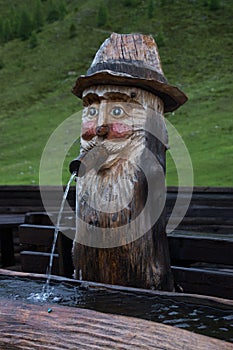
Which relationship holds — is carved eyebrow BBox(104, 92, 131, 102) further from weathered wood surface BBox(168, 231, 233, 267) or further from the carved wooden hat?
weathered wood surface BBox(168, 231, 233, 267)

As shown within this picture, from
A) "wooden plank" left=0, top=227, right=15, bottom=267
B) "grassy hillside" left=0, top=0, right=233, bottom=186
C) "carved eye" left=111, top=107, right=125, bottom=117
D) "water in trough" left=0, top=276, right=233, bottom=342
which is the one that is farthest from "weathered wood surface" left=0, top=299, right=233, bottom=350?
"grassy hillside" left=0, top=0, right=233, bottom=186

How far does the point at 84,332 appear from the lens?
2.21 metres

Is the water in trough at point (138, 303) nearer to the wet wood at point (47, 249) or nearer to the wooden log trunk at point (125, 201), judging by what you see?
the wooden log trunk at point (125, 201)

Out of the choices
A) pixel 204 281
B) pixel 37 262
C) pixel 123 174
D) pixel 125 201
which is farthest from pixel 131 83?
pixel 37 262

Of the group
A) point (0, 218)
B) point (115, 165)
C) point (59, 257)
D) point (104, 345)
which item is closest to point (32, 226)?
point (59, 257)

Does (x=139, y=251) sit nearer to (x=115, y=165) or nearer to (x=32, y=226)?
(x=115, y=165)

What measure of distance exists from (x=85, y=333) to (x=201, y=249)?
76.0 inches

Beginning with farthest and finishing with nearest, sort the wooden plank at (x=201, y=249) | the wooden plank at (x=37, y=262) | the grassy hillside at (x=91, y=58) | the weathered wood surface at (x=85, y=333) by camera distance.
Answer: the grassy hillside at (x=91, y=58), the wooden plank at (x=37, y=262), the wooden plank at (x=201, y=249), the weathered wood surface at (x=85, y=333)

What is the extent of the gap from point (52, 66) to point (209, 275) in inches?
1029

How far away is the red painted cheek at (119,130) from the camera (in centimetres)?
370

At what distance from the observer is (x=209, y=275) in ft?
12.7

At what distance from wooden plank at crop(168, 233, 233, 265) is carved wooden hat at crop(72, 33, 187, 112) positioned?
100cm

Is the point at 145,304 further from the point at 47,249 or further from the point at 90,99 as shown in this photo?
the point at 47,249

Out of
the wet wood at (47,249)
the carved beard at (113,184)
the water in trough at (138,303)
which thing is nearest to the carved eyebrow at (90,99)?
the carved beard at (113,184)
